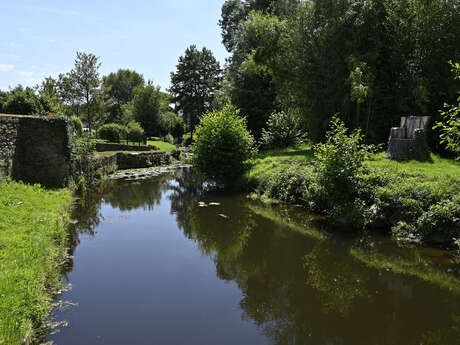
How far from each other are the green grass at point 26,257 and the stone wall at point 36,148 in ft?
4.74

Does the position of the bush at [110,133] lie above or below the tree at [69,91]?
below

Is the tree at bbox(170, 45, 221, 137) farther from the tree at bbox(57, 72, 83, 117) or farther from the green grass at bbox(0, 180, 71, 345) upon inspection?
the green grass at bbox(0, 180, 71, 345)

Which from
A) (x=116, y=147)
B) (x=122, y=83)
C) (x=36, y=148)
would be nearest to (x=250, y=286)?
(x=36, y=148)

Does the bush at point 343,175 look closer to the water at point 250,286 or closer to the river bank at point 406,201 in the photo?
the river bank at point 406,201

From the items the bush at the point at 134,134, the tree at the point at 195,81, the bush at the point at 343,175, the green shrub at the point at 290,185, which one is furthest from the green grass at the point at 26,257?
the tree at the point at 195,81

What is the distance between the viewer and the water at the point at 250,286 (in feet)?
15.0

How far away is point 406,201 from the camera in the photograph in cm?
839

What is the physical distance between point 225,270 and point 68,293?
2945mm

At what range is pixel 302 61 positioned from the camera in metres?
17.9

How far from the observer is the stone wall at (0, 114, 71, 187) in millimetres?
10086

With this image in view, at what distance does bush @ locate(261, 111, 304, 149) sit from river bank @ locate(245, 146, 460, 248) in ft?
28.9

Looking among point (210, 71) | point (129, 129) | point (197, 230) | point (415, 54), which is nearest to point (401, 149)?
point (415, 54)

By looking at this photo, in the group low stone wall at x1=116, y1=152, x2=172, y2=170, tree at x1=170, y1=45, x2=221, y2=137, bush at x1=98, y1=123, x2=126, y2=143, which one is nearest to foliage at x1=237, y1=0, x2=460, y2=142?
low stone wall at x1=116, y1=152, x2=172, y2=170

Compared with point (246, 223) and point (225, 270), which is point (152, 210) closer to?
point (246, 223)
